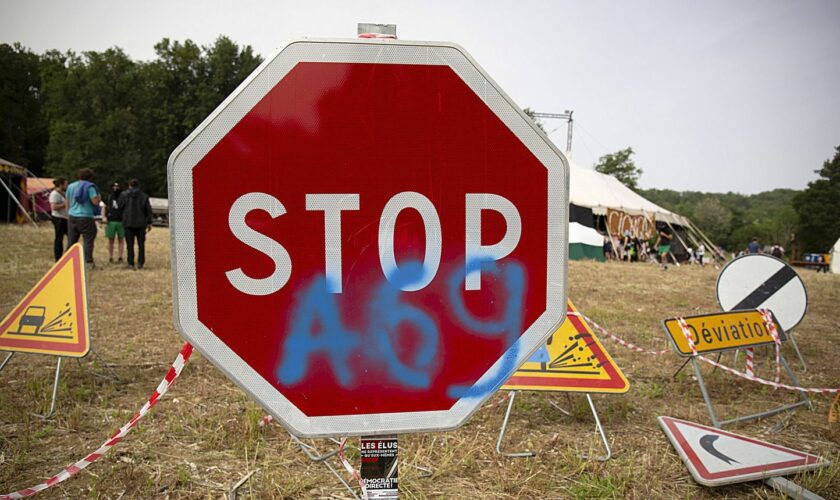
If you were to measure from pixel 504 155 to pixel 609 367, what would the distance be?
282 centimetres

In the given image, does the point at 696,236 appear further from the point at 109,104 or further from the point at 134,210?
the point at 109,104

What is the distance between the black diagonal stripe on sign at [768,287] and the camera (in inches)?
203

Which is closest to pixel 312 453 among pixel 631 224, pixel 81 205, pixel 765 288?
pixel 765 288

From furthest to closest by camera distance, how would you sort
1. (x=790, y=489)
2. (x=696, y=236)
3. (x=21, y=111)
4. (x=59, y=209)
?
(x=21, y=111)
(x=696, y=236)
(x=59, y=209)
(x=790, y=489)

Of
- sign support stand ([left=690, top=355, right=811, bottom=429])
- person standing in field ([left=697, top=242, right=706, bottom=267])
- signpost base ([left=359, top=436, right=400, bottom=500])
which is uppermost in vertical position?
signpost base ([left=359, top=436, right=400, bottom=500])

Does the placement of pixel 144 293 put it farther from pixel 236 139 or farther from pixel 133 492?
pixel 236 139

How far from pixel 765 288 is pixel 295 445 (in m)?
4.68

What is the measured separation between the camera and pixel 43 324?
157 inches

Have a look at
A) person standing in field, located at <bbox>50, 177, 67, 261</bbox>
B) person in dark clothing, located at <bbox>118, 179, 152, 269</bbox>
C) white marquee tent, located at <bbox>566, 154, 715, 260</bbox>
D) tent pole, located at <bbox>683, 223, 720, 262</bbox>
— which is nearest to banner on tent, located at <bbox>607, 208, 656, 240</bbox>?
white marquee tent, located at <bbox>566, 154, 715, 260</bbox>

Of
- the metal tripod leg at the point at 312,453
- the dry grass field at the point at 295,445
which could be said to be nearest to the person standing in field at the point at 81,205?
the dry grass field at the point at 295,445

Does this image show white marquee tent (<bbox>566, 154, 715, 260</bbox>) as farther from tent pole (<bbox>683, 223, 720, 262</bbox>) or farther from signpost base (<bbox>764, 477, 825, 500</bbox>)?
signpost base (<bbox>764, 477, 825, 500</bbox>)

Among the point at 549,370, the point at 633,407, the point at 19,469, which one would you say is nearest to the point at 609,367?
the point at 549,370

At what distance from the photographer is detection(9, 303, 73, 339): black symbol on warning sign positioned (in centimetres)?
395

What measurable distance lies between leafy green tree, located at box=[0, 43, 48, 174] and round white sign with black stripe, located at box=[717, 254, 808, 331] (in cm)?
5732
